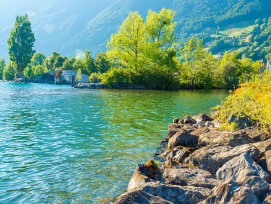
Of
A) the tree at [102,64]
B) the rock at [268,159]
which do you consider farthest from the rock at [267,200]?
the tree at [102,64]

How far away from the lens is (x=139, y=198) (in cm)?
868

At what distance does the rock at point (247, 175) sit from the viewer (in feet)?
31.6

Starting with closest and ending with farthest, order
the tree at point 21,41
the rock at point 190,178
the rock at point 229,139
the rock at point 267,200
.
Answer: the rock at point 267,200, the rock at point 190,178, the rock at point 229,139, the tree at point 21,41

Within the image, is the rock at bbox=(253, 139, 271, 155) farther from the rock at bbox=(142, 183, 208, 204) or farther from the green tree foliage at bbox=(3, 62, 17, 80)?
the green tree foliage at bbox=(3, 62, 17, 80)

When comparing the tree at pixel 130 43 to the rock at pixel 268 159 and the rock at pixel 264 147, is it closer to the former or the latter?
the rock at pixel 264 147

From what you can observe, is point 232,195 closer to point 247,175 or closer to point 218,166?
point 247,175

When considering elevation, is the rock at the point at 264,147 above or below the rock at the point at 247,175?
above

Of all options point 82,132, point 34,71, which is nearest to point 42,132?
point 82,132

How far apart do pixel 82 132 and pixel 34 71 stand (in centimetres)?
14822

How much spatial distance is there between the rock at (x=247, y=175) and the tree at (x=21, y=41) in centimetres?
15216

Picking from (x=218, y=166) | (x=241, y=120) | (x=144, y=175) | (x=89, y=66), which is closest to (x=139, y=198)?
(x=144, y=175)

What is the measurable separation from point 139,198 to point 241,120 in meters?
11.3

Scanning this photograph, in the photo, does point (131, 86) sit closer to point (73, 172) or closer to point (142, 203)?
point (73, 172)

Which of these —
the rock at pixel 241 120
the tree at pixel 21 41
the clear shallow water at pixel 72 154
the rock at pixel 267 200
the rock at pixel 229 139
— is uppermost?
the tree at pixel 21 41
